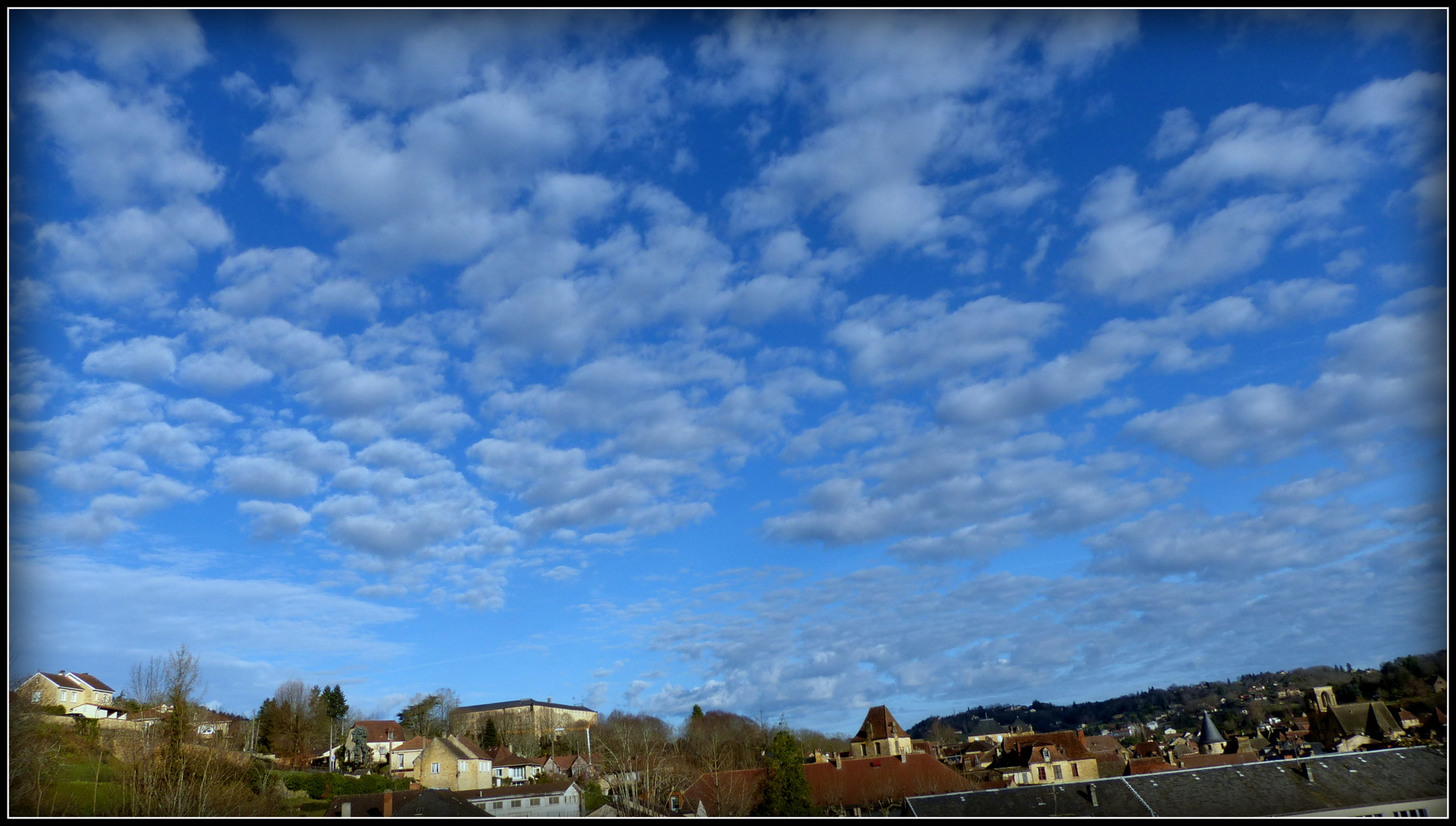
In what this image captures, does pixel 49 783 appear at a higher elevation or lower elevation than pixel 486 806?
higher

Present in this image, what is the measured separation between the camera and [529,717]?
436 feet

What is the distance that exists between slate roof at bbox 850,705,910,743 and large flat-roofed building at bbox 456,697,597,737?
38449mm

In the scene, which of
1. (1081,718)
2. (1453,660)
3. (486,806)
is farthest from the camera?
(1081,718)

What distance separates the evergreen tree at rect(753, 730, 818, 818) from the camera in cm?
4450

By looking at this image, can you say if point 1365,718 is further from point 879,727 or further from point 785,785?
point 785,785

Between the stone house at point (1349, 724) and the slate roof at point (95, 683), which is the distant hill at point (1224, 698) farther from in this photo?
the slate roof at point (95, 683)

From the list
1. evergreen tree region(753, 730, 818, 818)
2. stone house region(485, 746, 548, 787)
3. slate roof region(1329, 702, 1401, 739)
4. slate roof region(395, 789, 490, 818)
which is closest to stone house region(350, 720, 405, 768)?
stone house region(485, 746, 548, 787)

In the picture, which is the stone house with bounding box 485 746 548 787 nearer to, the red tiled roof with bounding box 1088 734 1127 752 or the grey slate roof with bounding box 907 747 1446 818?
the grey slate roof with bounding box 907 747 1446 818

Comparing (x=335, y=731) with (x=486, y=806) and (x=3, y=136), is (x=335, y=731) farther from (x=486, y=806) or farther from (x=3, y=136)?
(x=3, y=136)

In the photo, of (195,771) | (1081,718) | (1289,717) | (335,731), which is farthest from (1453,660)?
(1081,718)

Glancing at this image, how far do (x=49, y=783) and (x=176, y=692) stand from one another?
582cm

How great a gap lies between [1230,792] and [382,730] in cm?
8561

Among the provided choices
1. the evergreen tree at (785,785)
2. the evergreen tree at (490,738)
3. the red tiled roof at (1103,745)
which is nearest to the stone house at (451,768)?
the evergreen tree at (490,738)

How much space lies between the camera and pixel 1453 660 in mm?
20109
